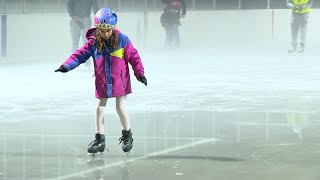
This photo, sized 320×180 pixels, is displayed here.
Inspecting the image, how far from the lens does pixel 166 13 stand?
1214 inches

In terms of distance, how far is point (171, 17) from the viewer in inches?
1213

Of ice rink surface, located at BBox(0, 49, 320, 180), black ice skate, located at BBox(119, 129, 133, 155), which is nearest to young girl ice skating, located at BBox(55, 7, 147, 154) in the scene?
black ice skate, located at BBox(119, 129, 133, 155)

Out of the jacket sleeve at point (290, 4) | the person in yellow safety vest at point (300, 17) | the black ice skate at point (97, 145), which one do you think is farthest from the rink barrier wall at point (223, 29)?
the black ice skate at point (97, 145)

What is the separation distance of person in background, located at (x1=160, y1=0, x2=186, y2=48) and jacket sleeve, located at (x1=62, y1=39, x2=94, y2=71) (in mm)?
22073

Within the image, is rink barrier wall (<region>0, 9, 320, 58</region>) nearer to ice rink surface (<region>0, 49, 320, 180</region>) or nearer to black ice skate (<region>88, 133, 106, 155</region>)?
ice rink surface (<region>0, 49, 320, 180</region>)

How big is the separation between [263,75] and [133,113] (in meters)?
7.28

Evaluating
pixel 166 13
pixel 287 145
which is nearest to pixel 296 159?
pixel 287 145

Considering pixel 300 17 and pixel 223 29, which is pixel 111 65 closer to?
pixel 300 17

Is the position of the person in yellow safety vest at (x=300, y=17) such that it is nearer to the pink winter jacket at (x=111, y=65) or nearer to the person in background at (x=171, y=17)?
the person in background at (x=171, y=17)

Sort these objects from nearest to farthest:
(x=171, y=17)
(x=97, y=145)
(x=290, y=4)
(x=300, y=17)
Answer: (x=97, y=145)
(x=290, y=4)
(x=300, y=17)
(x=171, y=17)

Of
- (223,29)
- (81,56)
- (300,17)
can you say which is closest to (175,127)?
(81,56)

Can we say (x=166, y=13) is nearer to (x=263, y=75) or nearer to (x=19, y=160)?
(x=263, y=75)

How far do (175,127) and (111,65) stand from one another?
83.4 inches

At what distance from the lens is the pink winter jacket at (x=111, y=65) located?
27.3 feet
